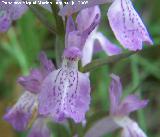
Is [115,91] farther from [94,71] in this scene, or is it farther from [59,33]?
[94,71]

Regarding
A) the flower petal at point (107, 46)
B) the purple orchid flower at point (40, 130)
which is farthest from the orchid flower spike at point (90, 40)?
the purple orchid flower at point (40, 130)

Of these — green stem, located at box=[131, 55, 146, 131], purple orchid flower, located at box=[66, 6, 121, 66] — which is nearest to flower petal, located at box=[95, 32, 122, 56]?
purple orchid flower, located at box=[66, 6, 121, 66]

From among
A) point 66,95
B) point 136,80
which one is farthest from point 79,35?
point 136,80

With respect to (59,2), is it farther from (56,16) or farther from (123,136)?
(123,136)

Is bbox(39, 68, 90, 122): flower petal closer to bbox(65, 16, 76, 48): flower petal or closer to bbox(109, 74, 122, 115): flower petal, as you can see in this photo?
bbox(65, 16, 76, 48): flower petal

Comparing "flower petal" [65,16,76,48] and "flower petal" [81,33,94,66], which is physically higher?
"flower petal" [65,16,76,48]

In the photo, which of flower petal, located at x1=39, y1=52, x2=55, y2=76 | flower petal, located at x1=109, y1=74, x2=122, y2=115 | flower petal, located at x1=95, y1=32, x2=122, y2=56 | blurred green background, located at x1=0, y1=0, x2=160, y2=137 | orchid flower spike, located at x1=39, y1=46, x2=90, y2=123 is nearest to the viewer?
orchid flower spike, located at x1=39, y1=46, x2=90, y2=123
